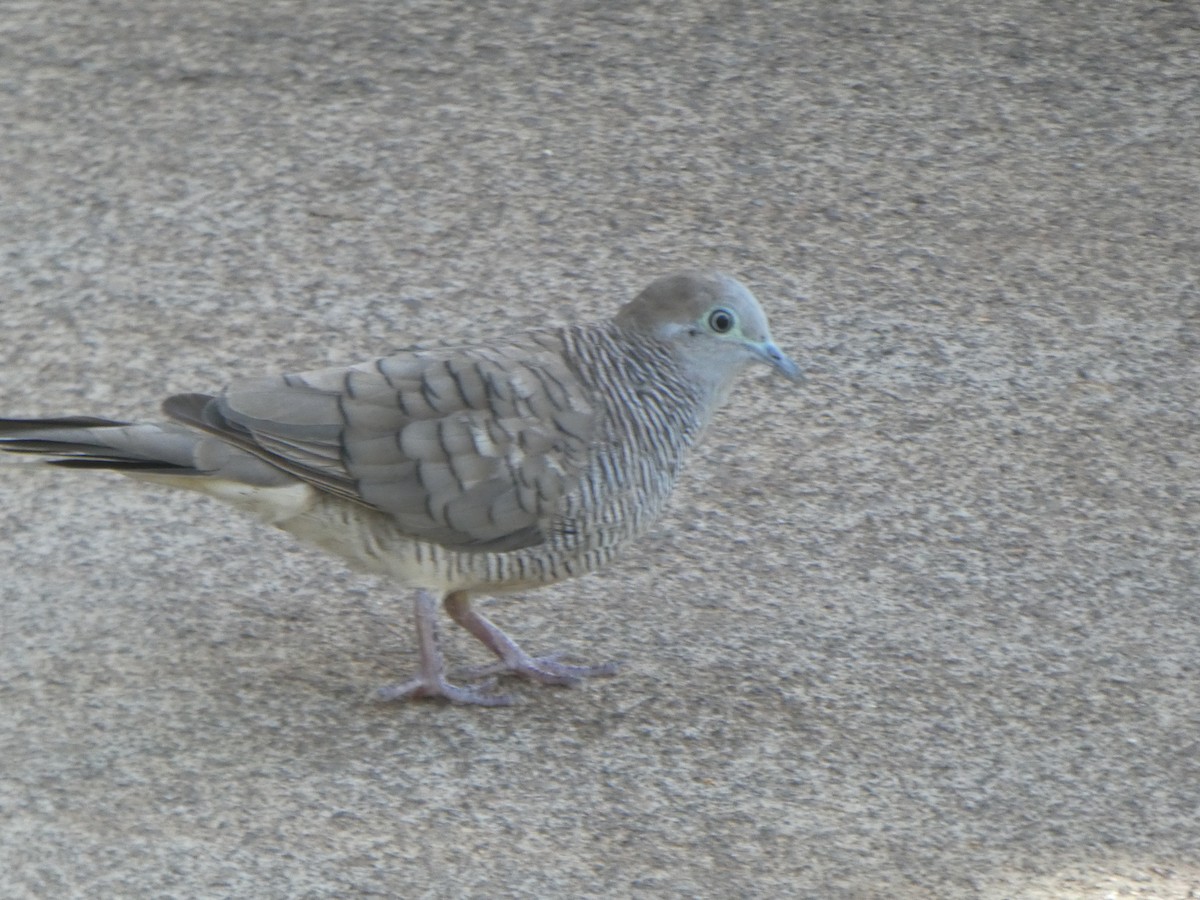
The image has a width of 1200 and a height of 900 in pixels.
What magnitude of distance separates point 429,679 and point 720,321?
107 centimetres

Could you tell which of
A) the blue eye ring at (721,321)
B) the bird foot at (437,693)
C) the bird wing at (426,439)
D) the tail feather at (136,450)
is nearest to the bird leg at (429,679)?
the bird foot at (437,693)

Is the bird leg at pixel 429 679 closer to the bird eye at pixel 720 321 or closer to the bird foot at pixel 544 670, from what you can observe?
the bird foot at pixel 544 670

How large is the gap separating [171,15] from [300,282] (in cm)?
195

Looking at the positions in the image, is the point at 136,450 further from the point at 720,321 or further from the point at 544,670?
the point at 720,321

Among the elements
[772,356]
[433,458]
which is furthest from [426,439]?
[772,356]

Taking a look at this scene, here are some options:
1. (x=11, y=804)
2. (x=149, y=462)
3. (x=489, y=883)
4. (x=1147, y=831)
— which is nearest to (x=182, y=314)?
(x=149, y=462)

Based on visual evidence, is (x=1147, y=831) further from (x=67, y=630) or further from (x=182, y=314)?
(x=182, y=314)

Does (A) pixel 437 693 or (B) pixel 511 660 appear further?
(B) pixel 511 660

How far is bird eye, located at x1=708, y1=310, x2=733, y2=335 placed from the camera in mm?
4016

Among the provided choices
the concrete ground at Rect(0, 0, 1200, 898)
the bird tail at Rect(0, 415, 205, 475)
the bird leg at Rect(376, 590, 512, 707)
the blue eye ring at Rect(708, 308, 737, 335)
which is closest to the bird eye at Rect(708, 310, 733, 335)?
the blue eye ring at Rect(708, 308, 737, 335)

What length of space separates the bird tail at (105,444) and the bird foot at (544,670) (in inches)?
33.1

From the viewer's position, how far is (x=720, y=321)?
4.03m

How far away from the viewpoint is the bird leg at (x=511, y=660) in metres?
4.05

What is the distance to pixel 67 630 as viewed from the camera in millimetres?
4160
